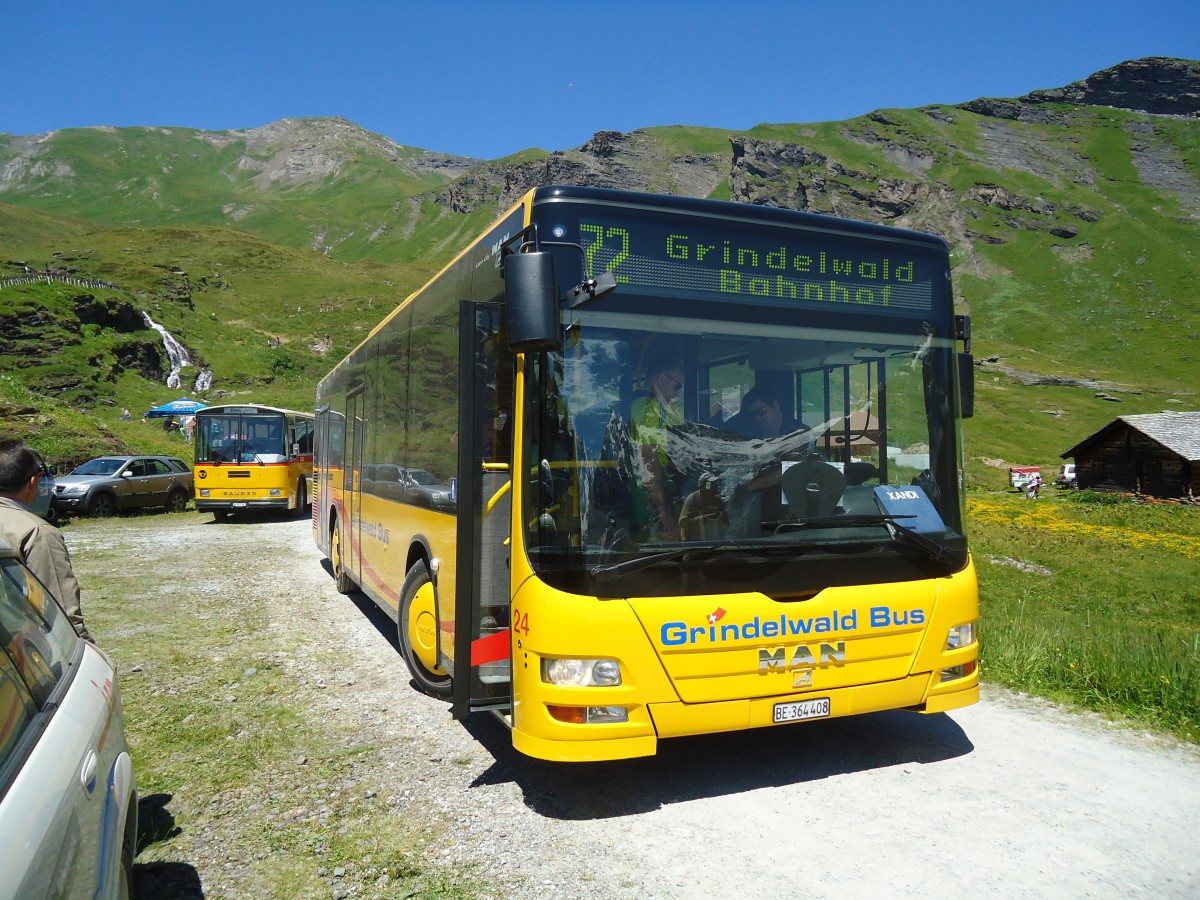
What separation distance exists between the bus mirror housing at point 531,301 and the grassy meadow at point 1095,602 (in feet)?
17.1

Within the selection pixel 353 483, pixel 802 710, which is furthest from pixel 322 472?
pixel 802 710

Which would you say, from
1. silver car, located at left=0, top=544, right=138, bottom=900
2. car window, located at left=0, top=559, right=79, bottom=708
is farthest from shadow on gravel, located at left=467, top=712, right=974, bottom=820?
car window, located at left=0, top=559, right=79, bottom=708

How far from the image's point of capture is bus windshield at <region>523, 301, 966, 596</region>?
4398 mm

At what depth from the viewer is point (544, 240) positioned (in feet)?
15.0

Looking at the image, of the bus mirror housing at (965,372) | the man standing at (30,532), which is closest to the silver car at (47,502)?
the man standing at (30,532)

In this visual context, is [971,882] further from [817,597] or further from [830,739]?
[830,739]

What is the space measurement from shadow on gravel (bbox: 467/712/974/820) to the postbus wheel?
440 millimetres

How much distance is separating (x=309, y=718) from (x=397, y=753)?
114 centimetres

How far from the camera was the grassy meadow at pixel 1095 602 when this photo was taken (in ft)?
21.0

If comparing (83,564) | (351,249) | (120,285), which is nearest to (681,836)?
(83,564)

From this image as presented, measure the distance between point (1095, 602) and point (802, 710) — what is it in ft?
53.7

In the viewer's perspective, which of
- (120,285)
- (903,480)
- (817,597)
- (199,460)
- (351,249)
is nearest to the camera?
(817,597)

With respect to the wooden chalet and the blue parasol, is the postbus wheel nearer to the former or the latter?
the blue parasol

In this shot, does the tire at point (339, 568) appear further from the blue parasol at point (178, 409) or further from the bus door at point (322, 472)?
the blue parasol at point (178, 409)
